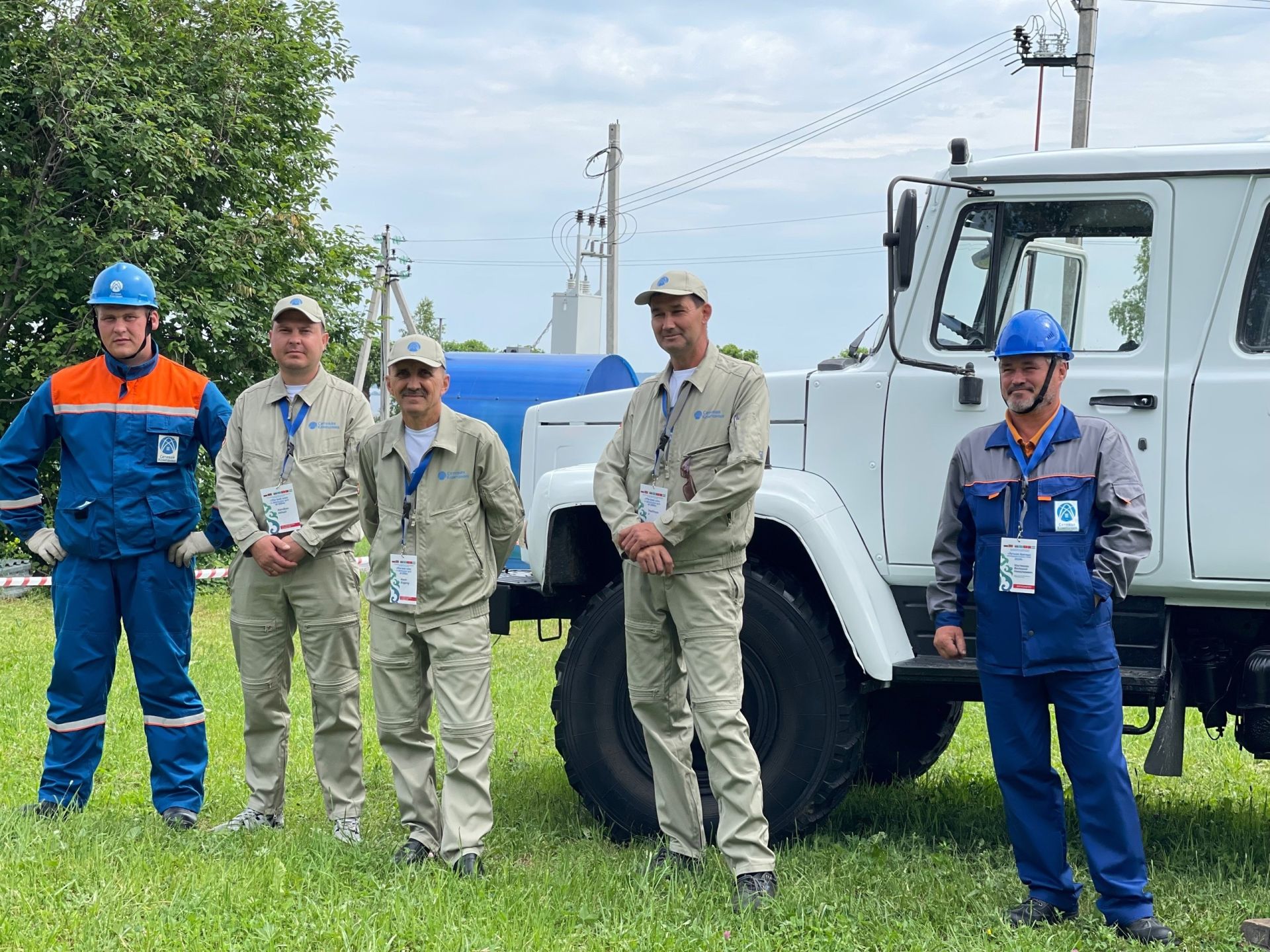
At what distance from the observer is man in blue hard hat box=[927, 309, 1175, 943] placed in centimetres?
395

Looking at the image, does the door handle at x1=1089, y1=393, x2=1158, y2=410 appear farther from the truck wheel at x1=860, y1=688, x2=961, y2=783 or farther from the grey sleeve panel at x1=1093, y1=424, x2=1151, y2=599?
the truck wheel at x1=860, y1=688, x2=961, y2=783

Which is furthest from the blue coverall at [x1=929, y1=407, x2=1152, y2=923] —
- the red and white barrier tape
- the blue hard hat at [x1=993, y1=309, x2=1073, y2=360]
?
the red and white barrier tape

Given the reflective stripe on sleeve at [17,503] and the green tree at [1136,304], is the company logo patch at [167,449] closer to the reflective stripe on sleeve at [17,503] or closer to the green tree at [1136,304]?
the reflective stripe on sleeve at [17,503]

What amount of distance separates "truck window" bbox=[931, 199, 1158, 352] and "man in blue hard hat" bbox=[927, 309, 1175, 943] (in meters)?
0.55

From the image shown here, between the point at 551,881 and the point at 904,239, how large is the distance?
8.06ft

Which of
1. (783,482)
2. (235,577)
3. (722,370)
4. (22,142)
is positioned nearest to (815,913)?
(783,482)

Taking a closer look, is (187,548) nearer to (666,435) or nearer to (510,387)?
→ (510,387)

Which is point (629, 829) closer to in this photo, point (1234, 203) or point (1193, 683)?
point (1193, 683)

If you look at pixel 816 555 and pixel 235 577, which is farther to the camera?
pixel 235 577

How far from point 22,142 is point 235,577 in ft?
40.1

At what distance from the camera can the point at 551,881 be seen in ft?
14.6

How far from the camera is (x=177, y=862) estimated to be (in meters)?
4.41

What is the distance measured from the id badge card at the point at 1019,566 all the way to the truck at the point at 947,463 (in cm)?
61

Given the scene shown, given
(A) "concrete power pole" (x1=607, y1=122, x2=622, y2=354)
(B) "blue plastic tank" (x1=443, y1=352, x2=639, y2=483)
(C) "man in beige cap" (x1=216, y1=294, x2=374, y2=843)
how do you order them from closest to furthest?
(C) "man in beige cap" (x1=216, y1=294, x2=374, y2=843) < (B) "blue plastic tank" (x1=443, y1=352, x2=639, y2=483) < (A) "concrete power pole" (x1=607, y1=122, x2=622, y2=354)
